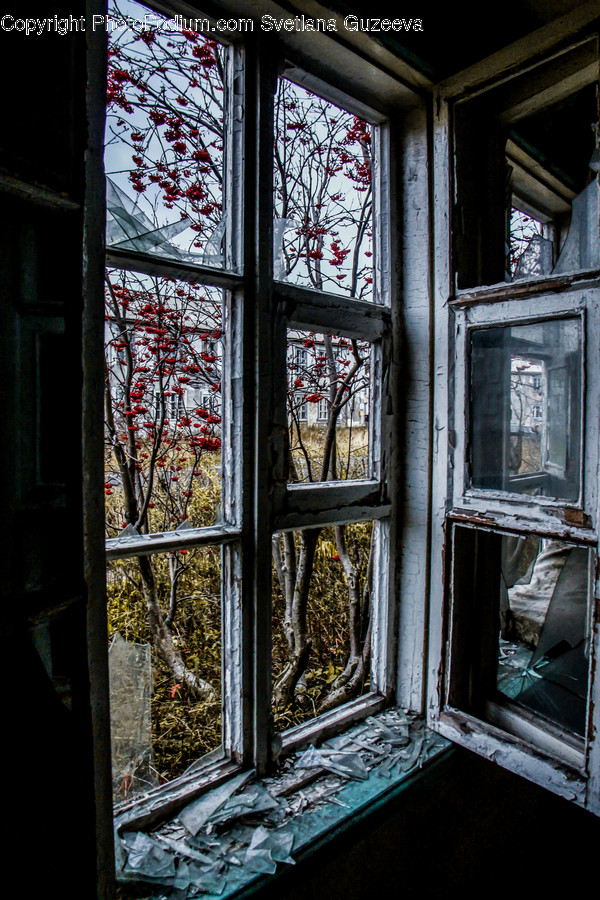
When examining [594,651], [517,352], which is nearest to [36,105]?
[517,352]

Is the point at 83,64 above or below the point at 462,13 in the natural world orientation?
below

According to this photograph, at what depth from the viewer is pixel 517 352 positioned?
1195 millimetres

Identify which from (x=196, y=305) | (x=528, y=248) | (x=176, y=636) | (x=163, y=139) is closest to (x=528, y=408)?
(x=528, y=248)

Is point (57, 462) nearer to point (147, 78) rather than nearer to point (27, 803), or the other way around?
point (27, 803)

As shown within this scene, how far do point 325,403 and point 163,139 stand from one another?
37.6 inches

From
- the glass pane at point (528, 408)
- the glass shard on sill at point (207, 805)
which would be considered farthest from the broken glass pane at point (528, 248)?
the glass shard on sill at point (207, 805)

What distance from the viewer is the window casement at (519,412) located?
1049 millimetres

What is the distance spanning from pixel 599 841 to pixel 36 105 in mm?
2241

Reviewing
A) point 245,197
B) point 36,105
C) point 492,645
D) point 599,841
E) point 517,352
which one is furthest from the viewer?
point 599,841

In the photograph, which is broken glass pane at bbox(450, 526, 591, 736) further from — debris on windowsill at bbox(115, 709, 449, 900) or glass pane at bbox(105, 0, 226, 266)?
glass pane at bbox(105, 0, 226, 266)

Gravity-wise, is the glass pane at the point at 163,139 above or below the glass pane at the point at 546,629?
above

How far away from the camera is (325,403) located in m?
1.80

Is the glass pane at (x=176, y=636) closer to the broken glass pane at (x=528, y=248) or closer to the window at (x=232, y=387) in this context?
the window at (x=232, y=387)

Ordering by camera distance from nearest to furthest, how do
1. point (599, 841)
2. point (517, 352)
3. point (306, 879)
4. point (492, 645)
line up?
point (306, 879) → point (517, 352) → point (492, 645) → point (599, 841)
